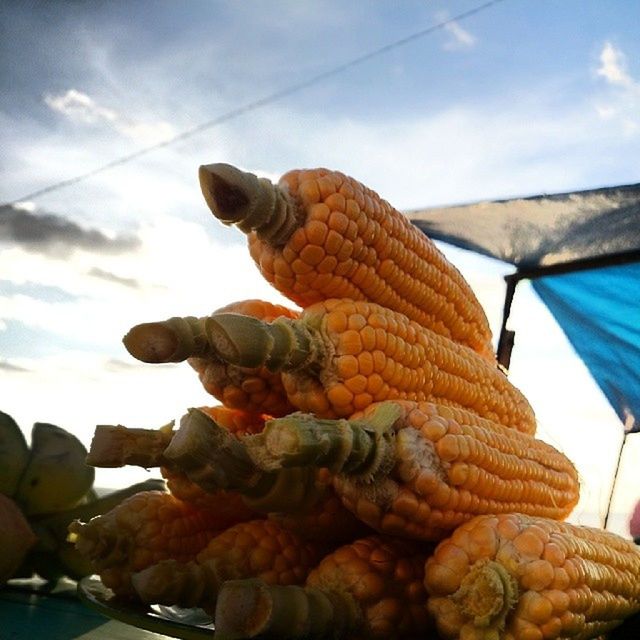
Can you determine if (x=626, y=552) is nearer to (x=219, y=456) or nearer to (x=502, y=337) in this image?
(x=219, y=456)

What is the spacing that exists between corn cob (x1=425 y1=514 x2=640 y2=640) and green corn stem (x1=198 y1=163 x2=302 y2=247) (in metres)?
0.37

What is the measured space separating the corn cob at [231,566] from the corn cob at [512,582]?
185 millimetres

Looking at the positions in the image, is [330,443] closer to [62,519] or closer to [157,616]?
[157,616]

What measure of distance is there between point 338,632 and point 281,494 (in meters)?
0.13

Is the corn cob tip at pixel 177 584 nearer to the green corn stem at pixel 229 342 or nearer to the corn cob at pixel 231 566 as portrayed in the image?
the corn cob at pixel 231 566

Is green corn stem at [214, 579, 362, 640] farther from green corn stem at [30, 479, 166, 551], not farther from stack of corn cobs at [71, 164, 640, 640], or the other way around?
green corn stem at [30, 479, 166, 551]

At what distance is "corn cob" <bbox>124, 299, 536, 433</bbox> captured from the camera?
61cm

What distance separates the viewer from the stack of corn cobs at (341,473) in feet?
1.92

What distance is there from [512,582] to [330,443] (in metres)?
0.22

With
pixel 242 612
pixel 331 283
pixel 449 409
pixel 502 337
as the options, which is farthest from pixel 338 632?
pixel 502 337

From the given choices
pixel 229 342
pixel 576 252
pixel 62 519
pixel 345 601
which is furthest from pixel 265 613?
pixel 576 252

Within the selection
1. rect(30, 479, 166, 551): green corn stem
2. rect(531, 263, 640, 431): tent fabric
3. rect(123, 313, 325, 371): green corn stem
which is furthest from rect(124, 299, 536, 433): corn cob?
rect(531, 263, 640, 431): tent fabric

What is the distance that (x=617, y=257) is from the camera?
1898 mm

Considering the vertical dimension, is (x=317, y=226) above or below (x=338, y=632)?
above
